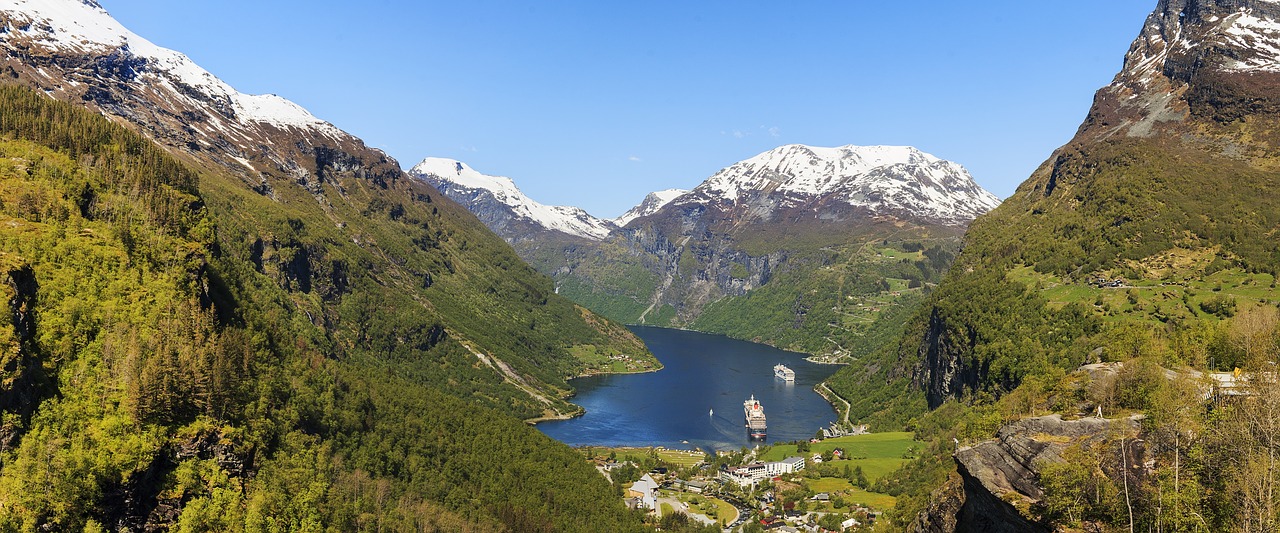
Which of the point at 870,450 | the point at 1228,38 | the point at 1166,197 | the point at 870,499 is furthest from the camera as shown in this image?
the point at 1228,38

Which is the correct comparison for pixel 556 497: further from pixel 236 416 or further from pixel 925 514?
pixel 925 514

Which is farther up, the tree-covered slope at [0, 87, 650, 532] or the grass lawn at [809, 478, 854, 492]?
the tree-covered slope at [0, 87, 650, 532]

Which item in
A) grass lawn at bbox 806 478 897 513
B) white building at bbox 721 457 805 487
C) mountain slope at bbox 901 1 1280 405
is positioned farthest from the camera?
white building at bbox 721 457 805 487

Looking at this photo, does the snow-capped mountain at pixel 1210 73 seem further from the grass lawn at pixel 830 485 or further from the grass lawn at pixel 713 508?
the grass lawn at pixel 713 508

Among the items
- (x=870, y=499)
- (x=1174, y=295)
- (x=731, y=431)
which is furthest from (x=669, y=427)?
(x=1174, y=295)

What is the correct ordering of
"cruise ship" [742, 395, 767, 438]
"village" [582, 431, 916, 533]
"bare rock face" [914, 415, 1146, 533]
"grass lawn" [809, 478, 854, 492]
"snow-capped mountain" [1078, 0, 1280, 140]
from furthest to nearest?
"cruise ship" [742, 395, 767, 438] < "snow-capped mountain" [1078, 0, 1280, 140] < "grass lawn" [809, 478, 854, 492] < "village" [582, 431, 916, 533] < "bare rock face" [914, 415, 1146, 533]

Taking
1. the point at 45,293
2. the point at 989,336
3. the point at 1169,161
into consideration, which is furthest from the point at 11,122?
the point at 1169,161

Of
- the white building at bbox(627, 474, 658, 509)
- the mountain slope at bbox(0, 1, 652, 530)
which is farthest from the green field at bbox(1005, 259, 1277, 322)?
the mountain slope at bbox(0, 1, 652, 530)

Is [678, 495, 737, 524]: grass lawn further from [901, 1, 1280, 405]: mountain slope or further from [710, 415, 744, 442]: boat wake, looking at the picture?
[710, 415, 744, 442]: boat wake

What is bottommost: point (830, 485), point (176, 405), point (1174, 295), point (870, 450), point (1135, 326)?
point (830, 485)

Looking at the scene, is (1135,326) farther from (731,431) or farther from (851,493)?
(731,431)

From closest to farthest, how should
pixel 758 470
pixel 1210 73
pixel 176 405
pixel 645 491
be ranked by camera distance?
pixel 176 405, pixel 645 491, pixel 758 470, pixel 1210 73
